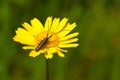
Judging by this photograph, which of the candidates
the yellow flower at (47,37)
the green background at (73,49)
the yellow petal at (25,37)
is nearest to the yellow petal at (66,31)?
the yellow flower at (47,37)

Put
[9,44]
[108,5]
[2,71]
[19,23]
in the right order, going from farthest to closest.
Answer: [108,5] → [19,23] → [9,44] → [2,71]

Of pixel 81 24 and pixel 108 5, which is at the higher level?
pixel 108 5

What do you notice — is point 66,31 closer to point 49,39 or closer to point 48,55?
point 49,39

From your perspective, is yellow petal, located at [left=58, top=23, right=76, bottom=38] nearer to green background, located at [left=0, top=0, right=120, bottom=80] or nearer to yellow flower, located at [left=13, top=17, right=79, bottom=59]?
yellow flower, located at [left=13, top=17, right=79, bottom=59]

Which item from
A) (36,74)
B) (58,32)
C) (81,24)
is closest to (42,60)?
(36,74)

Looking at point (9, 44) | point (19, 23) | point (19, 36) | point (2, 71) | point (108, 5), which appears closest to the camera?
point (19, 36)

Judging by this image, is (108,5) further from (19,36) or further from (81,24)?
(19,36)

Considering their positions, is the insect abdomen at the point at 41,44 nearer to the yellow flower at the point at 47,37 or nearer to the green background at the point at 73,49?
the yellow flower at the point at 47,37

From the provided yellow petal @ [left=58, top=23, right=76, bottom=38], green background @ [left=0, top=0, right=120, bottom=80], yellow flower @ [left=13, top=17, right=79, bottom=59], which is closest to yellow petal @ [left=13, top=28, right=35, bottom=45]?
yellow flower @ [left=13, top=17, right=79, bottom=59]
